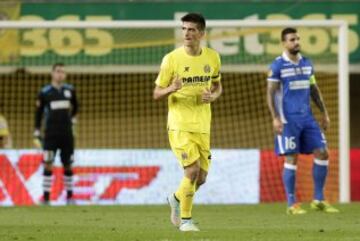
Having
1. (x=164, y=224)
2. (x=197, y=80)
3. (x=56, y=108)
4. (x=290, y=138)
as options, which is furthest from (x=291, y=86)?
(x=56, y=108)

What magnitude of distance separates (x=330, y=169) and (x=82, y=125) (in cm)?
726

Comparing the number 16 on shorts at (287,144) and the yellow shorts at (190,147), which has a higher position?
the yellow shorts at (190,147)

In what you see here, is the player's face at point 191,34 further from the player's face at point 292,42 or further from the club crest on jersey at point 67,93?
the club crest on jersey at point 67,93

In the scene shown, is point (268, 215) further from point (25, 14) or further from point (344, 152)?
point (25, 14)

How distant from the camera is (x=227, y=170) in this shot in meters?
18.4

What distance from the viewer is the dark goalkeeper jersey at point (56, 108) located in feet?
55.8

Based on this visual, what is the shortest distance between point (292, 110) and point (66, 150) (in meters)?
5.03

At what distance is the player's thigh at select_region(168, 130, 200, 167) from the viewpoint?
10047 millimetres

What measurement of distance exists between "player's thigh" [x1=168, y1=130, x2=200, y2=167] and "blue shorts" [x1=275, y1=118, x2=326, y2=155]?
340 cm

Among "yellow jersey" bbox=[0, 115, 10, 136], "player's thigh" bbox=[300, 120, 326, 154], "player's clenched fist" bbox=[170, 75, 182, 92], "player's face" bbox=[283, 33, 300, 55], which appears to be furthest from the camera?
"yellow jersey" bbox=[0, 115, 10, 136]

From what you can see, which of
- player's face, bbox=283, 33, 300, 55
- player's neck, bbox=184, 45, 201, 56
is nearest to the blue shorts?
player's face, bbox=283, 33, 300, 55

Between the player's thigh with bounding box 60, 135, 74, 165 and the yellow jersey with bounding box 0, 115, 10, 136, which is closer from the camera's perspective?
the player's thigh with bounding box 60, 135, 74, 165

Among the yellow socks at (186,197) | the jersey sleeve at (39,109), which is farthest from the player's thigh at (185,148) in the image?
the jersey sleeve at (39,109)

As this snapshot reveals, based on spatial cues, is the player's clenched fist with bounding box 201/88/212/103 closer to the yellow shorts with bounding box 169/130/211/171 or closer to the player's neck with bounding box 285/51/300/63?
the yellow shorts with bounding box 169/130/211/171
